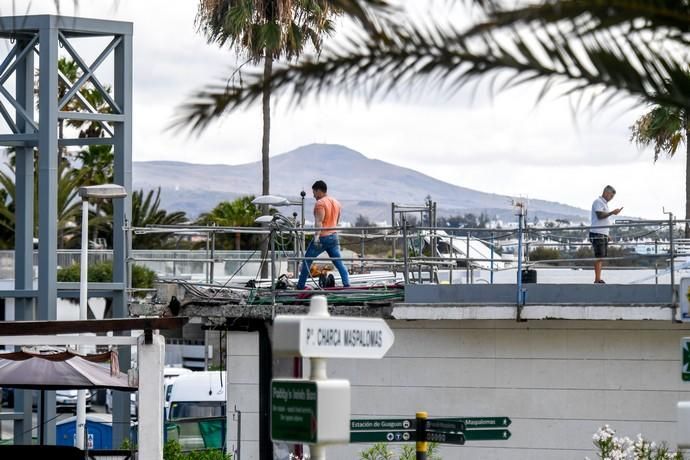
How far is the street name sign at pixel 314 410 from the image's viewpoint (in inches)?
297

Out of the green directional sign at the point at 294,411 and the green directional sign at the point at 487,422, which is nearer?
the green directional sign at the point at 294,411

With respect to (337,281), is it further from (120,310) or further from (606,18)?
(606,18)

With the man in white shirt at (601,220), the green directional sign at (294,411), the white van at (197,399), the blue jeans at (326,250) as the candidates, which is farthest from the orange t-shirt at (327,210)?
the white van at (197,399)

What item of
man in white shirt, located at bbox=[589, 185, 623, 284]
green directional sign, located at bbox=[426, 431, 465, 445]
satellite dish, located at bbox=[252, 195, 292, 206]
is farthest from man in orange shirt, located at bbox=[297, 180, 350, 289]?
green directional sign, located at bbox=[426, 431, 465, 445]

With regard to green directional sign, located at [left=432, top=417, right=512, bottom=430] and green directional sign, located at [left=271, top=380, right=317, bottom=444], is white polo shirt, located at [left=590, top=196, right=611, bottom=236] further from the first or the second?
green directional sign, located at [left=271, top=380, right=317, bottom=444]

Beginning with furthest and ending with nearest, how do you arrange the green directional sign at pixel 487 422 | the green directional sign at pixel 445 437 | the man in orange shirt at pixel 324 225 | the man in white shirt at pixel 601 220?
1. the man in white shirt at pixel 601 220
2. the man in orange shirt at pixel 324 225
3. the green directional sign at pixel 487 422
4. the green directional sign at pixel 445 437

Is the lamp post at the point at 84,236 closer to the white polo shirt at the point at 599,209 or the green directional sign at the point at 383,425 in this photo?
the white polo shirt at the point at 599,209

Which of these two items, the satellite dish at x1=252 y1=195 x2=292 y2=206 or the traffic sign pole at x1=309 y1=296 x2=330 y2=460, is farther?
the satellite dish at x1=252 y1=195 x2=292 y2=206

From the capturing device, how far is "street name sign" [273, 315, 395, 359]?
769 centimetres

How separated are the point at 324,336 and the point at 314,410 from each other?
0.45m

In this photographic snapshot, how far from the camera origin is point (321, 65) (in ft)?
21.8

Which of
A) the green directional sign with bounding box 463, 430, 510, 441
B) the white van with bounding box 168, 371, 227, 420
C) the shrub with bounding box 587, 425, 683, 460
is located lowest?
the white van with bounding box 168, 371, 227, 420

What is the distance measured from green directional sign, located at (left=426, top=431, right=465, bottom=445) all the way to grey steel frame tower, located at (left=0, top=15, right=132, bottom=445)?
10.1m

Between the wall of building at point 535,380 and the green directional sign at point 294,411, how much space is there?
9.81m
